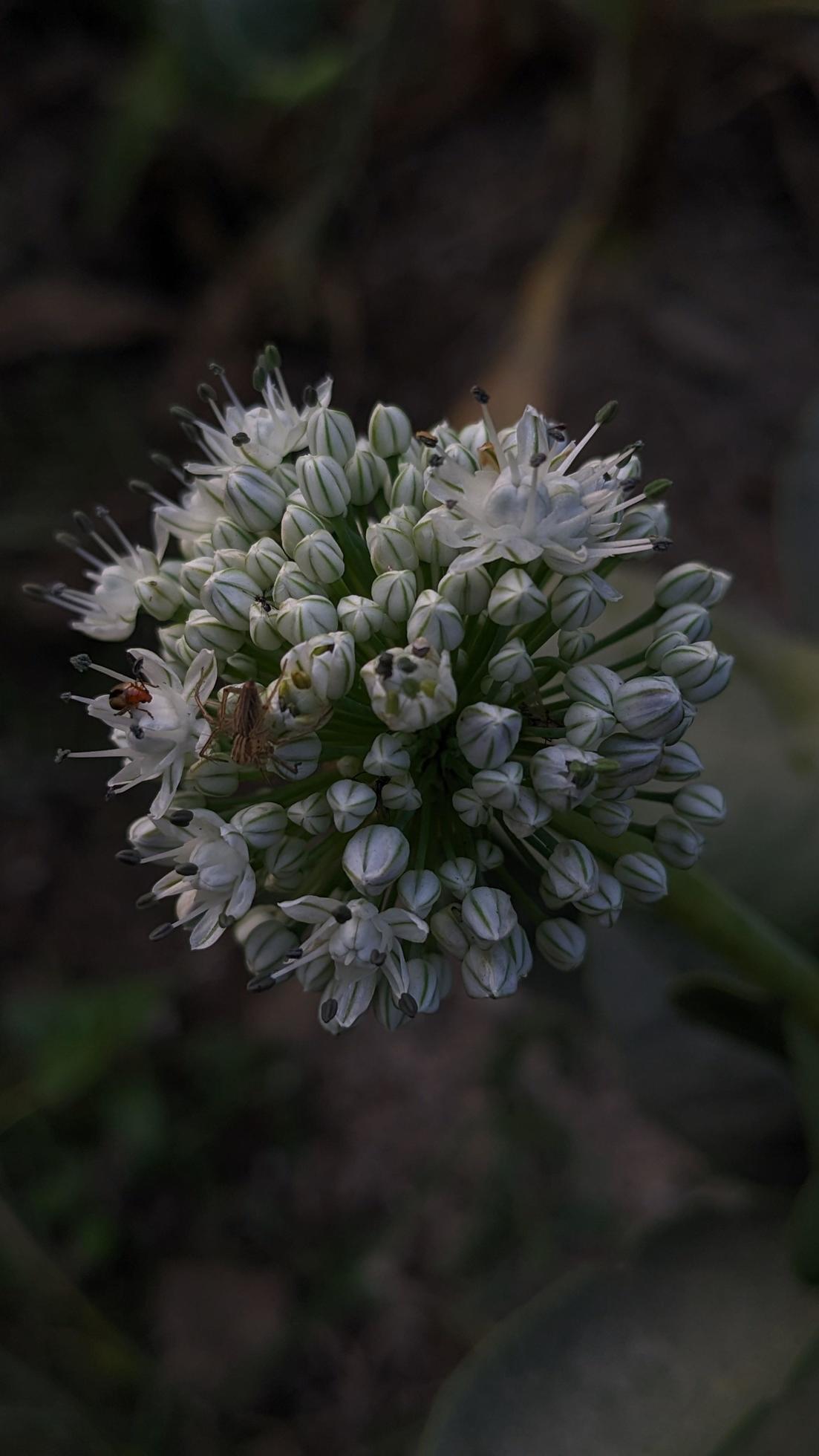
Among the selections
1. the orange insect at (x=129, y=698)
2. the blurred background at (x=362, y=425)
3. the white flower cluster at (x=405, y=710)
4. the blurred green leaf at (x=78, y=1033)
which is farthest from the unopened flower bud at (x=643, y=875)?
the blurred green leaf at (x=78, y=1033)

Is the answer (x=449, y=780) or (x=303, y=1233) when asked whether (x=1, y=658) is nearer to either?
(x=303, y=1233)

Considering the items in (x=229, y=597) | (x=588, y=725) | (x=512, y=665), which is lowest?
(x=588, y=725)

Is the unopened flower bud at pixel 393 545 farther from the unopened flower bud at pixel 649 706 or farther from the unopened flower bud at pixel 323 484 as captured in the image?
the unopened flower bud at pixel 649 706

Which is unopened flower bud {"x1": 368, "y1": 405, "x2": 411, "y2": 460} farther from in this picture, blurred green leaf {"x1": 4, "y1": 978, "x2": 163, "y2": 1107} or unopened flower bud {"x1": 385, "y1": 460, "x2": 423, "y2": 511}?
blurred green leaf {"x1": 4, "y1": 978, "x2": 163, "y2": 1107}

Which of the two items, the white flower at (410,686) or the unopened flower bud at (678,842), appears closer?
the white flower at (410,686)

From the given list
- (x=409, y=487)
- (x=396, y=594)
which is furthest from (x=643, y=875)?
(x=409, y=487)

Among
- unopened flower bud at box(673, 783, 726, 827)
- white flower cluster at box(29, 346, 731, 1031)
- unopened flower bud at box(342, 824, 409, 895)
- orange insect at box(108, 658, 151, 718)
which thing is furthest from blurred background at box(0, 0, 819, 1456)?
orange insect at box(108, 658, 151, 718)

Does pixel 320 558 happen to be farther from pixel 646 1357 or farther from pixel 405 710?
pixel 646 1357
